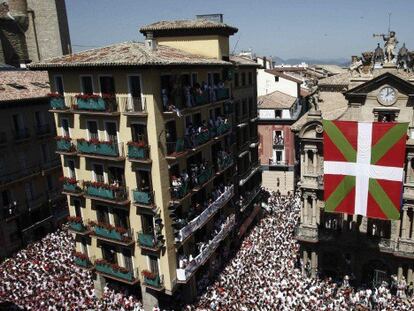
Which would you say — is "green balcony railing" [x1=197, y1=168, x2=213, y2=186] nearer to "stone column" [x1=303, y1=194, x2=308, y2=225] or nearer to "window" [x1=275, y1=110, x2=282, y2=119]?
"stone column" [x1=303, y1=194, x2=308, y2=225]

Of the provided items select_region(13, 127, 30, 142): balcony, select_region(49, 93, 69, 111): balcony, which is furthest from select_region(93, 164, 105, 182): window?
select_region(13, 127, 30, 142): balcony

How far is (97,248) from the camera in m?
31.9

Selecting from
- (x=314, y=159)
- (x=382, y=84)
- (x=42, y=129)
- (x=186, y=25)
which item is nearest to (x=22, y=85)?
(x=42, y=129)

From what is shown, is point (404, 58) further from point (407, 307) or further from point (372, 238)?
point (407, 307)

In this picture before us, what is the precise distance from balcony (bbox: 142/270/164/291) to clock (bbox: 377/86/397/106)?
21338 mm

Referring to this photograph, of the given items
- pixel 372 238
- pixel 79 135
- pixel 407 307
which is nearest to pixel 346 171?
pixel 372 238

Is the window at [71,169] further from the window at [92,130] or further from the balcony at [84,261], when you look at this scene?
the balcony at [84,261]

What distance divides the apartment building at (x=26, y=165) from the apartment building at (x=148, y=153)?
12.0 metres

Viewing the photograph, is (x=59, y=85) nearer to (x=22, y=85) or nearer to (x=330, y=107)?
(x=22, y=85)

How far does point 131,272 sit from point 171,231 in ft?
15.6

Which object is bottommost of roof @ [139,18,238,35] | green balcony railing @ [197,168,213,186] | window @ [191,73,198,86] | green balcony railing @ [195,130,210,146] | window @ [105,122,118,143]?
green balcony railing @ [197,168,213,186]

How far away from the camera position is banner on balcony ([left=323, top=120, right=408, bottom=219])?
27.9m

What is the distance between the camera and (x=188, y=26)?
112 feet

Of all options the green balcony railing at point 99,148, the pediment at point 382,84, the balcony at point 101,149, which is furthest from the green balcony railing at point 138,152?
the pediment at point 382,84
